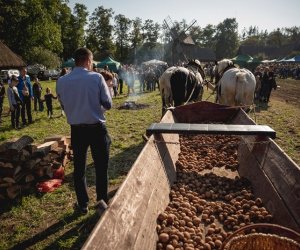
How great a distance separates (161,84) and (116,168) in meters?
3.72

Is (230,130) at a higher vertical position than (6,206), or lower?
higher

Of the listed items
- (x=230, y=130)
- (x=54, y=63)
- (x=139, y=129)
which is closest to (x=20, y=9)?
(x=54, y=63)

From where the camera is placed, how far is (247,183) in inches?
190

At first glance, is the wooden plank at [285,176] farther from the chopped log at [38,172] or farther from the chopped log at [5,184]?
the chopped log at [5,184]

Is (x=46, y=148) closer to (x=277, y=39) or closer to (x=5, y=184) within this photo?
(x=5, y=184)

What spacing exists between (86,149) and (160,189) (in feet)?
4.35

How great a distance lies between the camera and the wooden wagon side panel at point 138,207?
88.0 inches

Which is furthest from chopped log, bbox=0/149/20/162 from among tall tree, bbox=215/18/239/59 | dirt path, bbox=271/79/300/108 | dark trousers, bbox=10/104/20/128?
tall tree, bbox=215/18/239/59

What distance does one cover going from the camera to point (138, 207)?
116 inches

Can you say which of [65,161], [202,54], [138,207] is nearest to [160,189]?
[138,207]

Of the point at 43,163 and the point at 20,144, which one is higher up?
the point at 20,144

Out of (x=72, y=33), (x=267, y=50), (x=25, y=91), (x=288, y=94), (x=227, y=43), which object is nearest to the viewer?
(x=25, y=91)

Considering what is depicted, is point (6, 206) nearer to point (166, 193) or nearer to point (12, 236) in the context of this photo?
point (12, 236)

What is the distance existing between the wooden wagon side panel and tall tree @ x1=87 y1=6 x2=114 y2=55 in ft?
247
